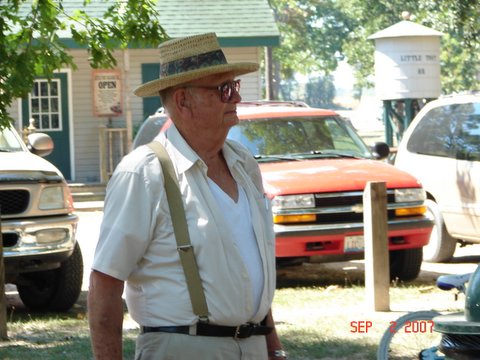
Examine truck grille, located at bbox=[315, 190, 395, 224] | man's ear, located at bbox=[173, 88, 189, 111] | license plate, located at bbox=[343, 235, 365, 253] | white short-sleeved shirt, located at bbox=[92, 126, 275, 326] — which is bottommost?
license plate, located at bbox=[343, 235, 365, 253]

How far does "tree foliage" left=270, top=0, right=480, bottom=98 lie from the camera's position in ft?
149

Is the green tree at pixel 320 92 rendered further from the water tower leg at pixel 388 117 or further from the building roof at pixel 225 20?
the water tower leg at pixel 388 117

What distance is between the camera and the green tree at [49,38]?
824cm

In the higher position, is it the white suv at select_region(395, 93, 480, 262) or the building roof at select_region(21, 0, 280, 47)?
the building roof at select_region(21, 0, 280, 47)

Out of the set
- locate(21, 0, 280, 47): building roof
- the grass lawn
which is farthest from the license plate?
locate(21, 0, 280, 47): building roof

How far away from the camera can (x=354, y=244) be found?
1061cm

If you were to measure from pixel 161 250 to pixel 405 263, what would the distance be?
7.61 meters

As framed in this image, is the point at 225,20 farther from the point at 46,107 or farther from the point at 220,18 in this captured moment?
the point at 46,107

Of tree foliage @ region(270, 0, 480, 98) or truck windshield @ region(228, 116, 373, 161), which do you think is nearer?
truck windshield @ region(228, 116, 373, 161)

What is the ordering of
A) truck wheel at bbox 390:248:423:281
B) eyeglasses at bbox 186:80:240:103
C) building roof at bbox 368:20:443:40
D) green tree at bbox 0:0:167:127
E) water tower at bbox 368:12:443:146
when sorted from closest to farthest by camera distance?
eyeglasses at bbox 186:80:240:103 → green tree at bbox 0:0:167:127 → truck wheel at bbox 390:248:423:281 → water tower at bbox 368:12:443:146 → building roof at bbox 368:20:443:40

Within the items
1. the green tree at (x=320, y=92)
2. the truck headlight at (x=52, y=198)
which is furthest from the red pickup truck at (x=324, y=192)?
the green tree at (x=320, y=92)

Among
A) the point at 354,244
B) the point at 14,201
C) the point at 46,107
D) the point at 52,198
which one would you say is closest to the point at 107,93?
the point at 46,107

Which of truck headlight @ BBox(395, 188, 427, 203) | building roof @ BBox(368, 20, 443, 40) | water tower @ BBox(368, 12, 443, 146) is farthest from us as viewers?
building roof @ BBox(368, 20, 443, 40)

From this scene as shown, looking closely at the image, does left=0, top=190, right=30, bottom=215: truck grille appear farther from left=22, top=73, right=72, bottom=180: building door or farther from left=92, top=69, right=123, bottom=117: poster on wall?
left=92, top=69, right=123, bottom=117: poster on wall
